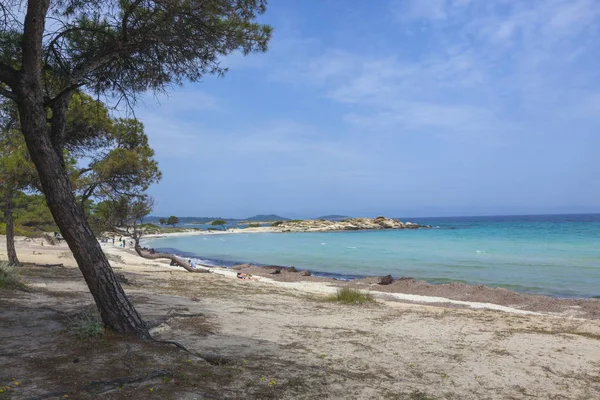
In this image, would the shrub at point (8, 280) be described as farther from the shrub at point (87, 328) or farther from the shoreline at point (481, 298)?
the shoreline at point (481, 298)

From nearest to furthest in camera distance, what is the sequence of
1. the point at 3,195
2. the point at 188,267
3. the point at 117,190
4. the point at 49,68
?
the point at 49,68, the point at 3,195, the point at 117,190, the point at 188,267

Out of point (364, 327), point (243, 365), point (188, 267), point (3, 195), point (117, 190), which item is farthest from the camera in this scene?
point (188, 267)

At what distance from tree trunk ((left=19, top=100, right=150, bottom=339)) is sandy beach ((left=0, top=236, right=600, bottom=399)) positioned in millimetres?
363

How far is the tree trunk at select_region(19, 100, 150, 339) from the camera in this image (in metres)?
4.62

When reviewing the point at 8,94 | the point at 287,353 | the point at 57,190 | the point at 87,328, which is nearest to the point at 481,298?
the point at 287,353

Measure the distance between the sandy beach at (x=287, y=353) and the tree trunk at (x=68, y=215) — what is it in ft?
1.19

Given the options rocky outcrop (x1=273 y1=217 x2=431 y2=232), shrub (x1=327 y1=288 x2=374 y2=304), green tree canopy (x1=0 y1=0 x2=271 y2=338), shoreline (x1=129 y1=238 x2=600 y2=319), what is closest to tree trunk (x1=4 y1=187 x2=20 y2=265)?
green tree canopy (x1=0 y1=0 x2=271 y2=338)

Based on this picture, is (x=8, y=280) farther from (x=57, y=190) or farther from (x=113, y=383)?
(x=113, y=383)

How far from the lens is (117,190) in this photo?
534 inches

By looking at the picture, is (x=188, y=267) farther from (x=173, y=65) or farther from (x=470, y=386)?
(x=470, y=386)

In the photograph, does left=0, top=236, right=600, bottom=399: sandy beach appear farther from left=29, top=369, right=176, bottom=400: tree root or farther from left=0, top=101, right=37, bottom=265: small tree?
left=0, top=101, right=37, bottom=265: small tree

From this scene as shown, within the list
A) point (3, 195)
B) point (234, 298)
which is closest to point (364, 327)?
point (234, 298)

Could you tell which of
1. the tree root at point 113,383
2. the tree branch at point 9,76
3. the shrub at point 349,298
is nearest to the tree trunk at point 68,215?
the tree branch at point 9,76

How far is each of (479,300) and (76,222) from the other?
12517 mm
